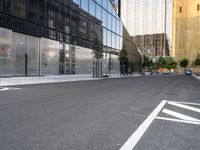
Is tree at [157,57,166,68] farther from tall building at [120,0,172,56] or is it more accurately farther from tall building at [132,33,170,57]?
tall building at [120,0,172,56]

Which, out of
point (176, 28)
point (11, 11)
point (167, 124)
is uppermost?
point (176, 28)

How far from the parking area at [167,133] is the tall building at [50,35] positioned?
21.8m

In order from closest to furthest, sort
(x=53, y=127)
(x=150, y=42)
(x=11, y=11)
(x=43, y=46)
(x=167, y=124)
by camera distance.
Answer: (x=53, y=127), (x=167, y=124), (x=11, y=11), (x=43, y=46), (x=150, y=42)

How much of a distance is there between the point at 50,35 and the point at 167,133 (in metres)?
30.0

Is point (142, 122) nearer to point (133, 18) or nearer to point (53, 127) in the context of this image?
point (53, 127)

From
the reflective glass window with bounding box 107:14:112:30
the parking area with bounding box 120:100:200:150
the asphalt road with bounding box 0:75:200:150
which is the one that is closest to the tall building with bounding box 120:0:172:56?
the reflective glass window with bounding box 107:14:112:30

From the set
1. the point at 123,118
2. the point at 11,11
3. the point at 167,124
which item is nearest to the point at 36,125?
the point at 123,118

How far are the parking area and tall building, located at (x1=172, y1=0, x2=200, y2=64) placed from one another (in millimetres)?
125702

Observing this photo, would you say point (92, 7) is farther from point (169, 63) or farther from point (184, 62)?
point (169, 63)

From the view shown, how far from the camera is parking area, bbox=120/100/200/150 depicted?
14.7 ft

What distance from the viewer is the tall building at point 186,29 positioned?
418ft

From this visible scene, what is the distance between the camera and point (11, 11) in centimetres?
2695

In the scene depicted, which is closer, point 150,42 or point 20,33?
point 20,33

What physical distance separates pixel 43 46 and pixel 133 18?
336 feet
